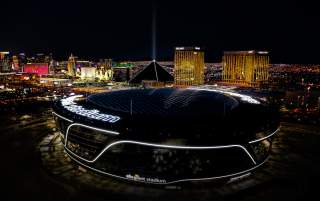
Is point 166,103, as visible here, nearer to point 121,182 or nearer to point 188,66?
point 121,182

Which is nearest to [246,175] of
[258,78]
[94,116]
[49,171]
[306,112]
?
[94,116]

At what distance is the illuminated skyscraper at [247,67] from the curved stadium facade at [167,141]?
431 ft

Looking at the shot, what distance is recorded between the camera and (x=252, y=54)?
532 feet

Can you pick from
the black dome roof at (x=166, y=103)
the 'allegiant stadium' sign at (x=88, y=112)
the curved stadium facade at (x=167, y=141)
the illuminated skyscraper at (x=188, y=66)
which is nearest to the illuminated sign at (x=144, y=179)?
the curved stadium facade at (x=167, y=141)

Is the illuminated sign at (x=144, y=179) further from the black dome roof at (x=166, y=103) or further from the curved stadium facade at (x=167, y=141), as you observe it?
the black dome roof at (x=166, y=103)

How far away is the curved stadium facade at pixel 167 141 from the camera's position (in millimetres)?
27094

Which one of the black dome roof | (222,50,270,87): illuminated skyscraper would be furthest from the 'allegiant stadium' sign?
(222,50,270,87): illuminated skyscraper

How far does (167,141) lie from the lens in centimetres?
2656

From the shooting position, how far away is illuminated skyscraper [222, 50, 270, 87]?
160 metres

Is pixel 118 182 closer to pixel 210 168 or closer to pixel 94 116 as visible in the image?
pixel 94 116

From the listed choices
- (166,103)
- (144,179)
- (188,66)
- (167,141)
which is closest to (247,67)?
(188,66)

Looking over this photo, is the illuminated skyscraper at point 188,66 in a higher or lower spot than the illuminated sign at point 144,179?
higher

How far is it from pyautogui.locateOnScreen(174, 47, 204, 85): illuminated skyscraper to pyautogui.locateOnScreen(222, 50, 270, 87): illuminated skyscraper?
17.8 meters

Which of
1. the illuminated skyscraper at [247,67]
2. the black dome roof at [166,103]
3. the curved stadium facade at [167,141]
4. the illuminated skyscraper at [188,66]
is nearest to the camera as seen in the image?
the curved stadium facade at [167,141]
